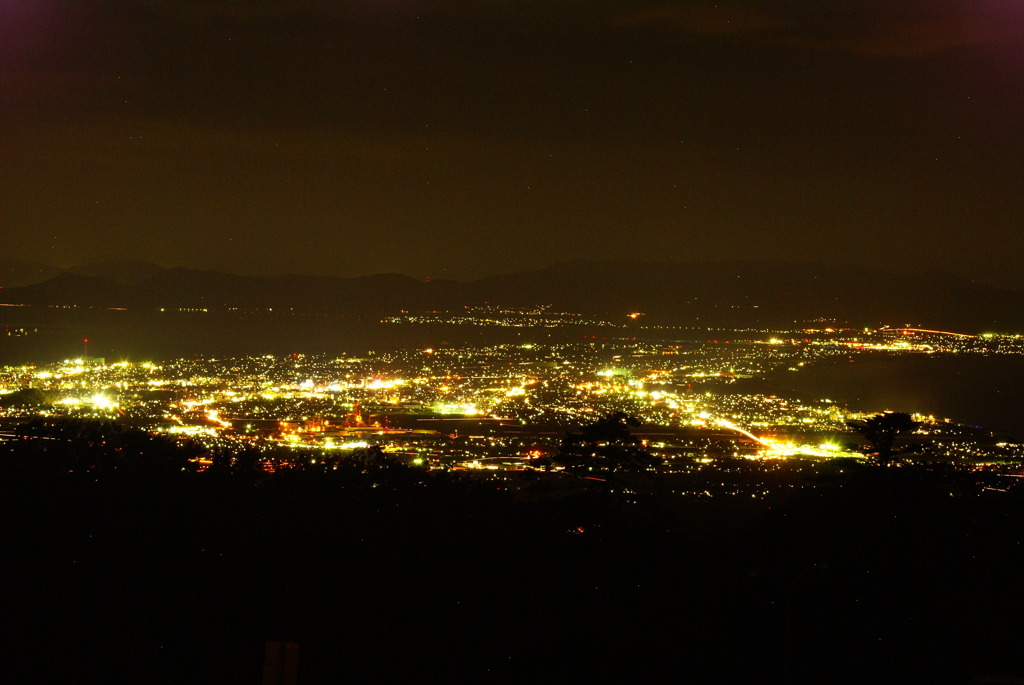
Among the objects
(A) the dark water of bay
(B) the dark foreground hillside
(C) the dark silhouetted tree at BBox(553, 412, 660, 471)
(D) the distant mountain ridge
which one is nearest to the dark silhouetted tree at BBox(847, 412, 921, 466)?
(B) the dark foreground hillside

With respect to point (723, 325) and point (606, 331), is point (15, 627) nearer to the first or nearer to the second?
point (606, 331)

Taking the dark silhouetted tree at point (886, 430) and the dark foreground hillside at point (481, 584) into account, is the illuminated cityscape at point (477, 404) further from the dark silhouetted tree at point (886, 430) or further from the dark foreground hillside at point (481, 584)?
the dark silhouetted tree at point (886, 430)

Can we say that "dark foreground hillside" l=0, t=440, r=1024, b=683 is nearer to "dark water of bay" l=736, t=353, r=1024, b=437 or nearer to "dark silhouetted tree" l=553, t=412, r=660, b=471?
"dark silhouetted tree" l=553, t=412, r=660, b=471

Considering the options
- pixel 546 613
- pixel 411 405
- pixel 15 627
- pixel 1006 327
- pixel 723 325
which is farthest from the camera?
pixel 723 325

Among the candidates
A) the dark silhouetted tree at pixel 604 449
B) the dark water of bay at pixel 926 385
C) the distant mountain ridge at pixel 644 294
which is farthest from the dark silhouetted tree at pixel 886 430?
the distant mountain ridge at pixel 644 294

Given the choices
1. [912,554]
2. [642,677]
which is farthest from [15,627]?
[912,554]

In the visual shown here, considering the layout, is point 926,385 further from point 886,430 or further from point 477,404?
point 886,430
